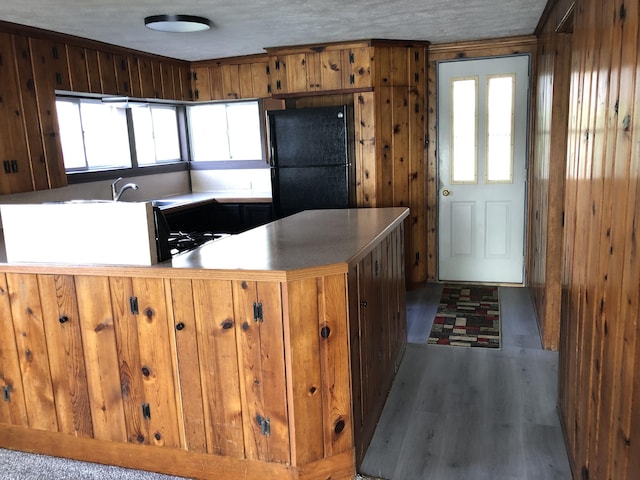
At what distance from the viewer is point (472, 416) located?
281 cm

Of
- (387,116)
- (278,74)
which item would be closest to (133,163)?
(278,74)

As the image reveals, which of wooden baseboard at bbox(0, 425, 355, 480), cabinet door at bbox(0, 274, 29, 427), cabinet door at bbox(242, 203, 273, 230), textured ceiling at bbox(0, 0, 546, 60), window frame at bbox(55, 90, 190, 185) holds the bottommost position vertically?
wooden baseboard at bbox(0, 425, 355, 480)

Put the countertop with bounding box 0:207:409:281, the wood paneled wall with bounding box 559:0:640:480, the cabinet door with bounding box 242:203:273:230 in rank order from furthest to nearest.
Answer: the cabinet door with bounding box 242:203:273:230 → the countertop with bounding box 0:207:409:281 → the wood paneled wall with bounding box 559:0:640:480

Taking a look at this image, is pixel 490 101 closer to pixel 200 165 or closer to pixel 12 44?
pixel 200 165

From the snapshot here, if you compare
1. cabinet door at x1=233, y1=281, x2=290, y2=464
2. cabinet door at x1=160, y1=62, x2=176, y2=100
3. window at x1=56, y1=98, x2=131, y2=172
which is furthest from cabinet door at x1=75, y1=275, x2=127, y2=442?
cabinet door at x1=160, y1=62, x2=176, y2=100

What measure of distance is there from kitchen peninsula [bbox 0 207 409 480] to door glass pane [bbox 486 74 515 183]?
275 cm

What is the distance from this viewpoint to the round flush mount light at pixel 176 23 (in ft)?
11.1

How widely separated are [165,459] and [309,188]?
2850mm

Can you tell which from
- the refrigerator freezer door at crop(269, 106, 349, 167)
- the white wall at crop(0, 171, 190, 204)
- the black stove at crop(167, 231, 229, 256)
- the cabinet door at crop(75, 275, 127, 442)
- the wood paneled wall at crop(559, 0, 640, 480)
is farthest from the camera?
the refrigerator freezer door at crop(269, 106, 349, 167)

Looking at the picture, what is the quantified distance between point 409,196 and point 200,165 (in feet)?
7.89

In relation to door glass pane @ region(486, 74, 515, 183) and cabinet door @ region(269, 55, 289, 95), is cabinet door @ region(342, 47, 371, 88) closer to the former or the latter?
cabinet door @ region(269, 55, 289, 95)

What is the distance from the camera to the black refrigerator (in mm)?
4633

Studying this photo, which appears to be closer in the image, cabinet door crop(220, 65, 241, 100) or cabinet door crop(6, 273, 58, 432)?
cabinet door crop(6, 273, 58, 432)

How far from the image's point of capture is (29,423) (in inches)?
102
